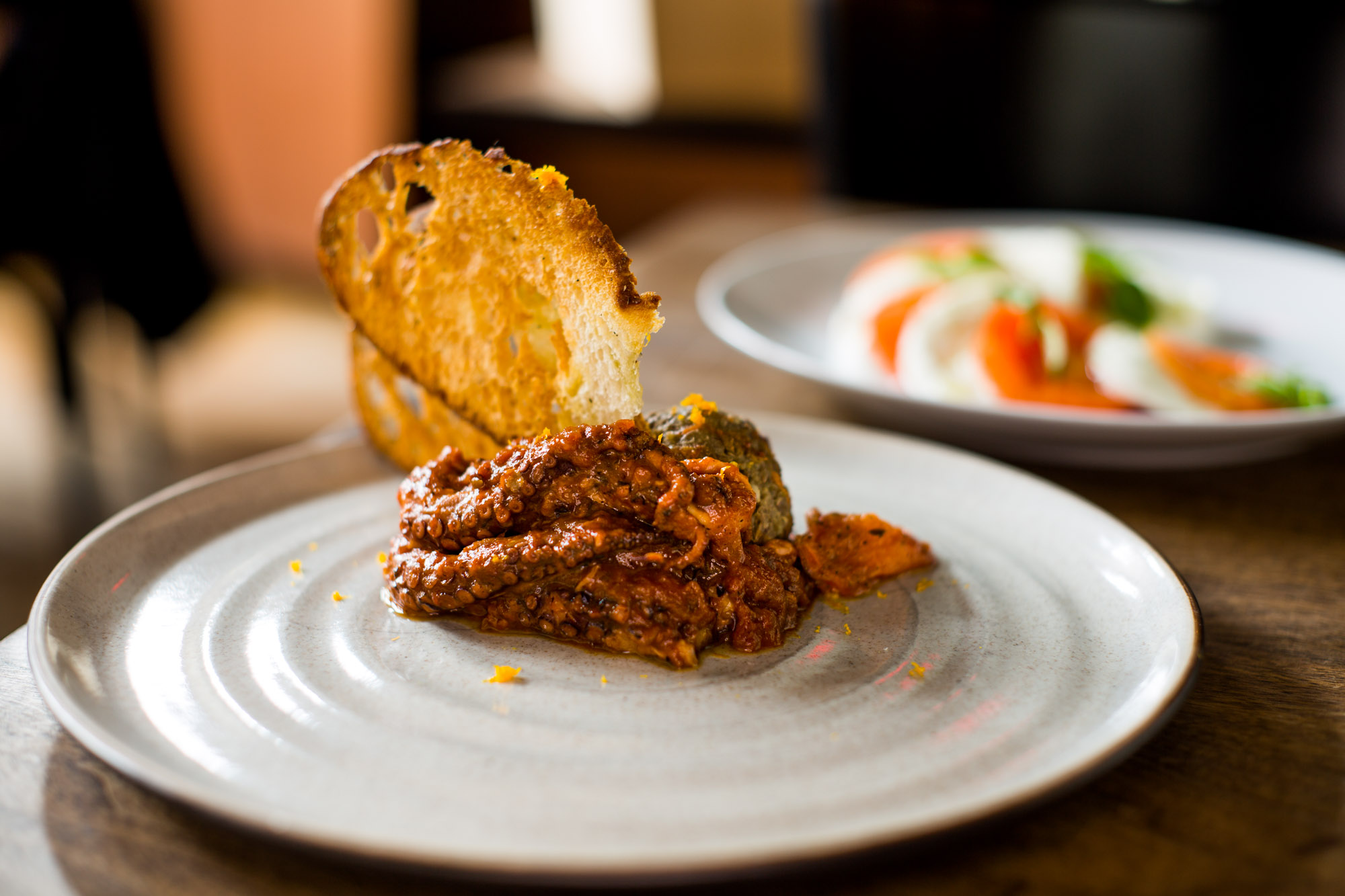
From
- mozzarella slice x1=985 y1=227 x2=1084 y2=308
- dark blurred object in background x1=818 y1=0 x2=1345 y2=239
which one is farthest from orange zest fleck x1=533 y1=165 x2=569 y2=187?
dark blurred object in background x1=818 y1=0 x2=1345 y2=239

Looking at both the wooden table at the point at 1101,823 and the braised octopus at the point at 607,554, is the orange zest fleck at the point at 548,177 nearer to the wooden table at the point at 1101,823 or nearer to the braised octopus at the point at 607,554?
the braised octopus at the point at 607,554

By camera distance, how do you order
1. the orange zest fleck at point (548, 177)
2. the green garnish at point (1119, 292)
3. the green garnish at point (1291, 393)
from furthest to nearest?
the green garnish at point (1119, 292)
the green garnish at point (1291, 393)
the orange zest fleck at point (548, 177)

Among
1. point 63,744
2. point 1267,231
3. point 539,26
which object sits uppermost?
point 539,26

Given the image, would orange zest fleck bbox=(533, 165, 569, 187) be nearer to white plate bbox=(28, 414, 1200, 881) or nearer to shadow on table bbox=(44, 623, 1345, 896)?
white plate bbox=(28, 414, 1200, 881)

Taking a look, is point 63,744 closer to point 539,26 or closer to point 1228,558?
point 1228,558

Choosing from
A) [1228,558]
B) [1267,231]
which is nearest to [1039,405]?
[1228,558]

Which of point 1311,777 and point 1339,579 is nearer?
point 1311,777

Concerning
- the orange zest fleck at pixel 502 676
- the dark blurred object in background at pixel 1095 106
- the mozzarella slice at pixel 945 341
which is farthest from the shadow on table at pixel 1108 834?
the dark blurred object in background at pixel 1095 106
